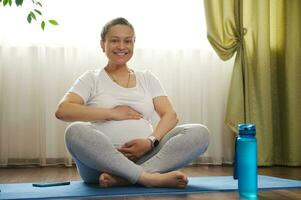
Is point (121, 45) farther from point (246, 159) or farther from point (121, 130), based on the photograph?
point (246, 159)

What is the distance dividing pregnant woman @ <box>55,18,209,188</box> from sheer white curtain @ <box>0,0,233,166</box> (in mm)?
998

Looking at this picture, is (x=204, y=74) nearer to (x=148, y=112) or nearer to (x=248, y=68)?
(x=248, y=68)

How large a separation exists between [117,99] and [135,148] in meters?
0.26

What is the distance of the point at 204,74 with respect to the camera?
9.75ft

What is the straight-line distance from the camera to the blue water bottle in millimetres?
1198

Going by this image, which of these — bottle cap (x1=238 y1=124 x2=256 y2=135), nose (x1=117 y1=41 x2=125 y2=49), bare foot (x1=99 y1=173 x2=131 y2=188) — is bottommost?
bare foot (x1=99 y1=173 x2=131 y2=188)

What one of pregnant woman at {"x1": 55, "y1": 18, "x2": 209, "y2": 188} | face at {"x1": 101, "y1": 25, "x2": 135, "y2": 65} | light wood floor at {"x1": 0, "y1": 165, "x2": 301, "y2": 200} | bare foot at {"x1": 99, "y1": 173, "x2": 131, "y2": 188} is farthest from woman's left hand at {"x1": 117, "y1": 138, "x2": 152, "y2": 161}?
face at {"x1": 101, "y1": 25, "x2": 135, "y2": 65}

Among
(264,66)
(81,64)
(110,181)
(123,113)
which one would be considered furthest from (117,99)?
(264,66)

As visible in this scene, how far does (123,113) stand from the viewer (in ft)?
5.83

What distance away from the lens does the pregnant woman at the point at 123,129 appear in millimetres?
1597

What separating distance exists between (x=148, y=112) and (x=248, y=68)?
49.1 inches

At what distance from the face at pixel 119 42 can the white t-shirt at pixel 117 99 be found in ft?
0.35

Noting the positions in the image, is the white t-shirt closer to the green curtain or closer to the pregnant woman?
the pregnant woman

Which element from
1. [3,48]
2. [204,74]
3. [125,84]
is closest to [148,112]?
[125,84]
